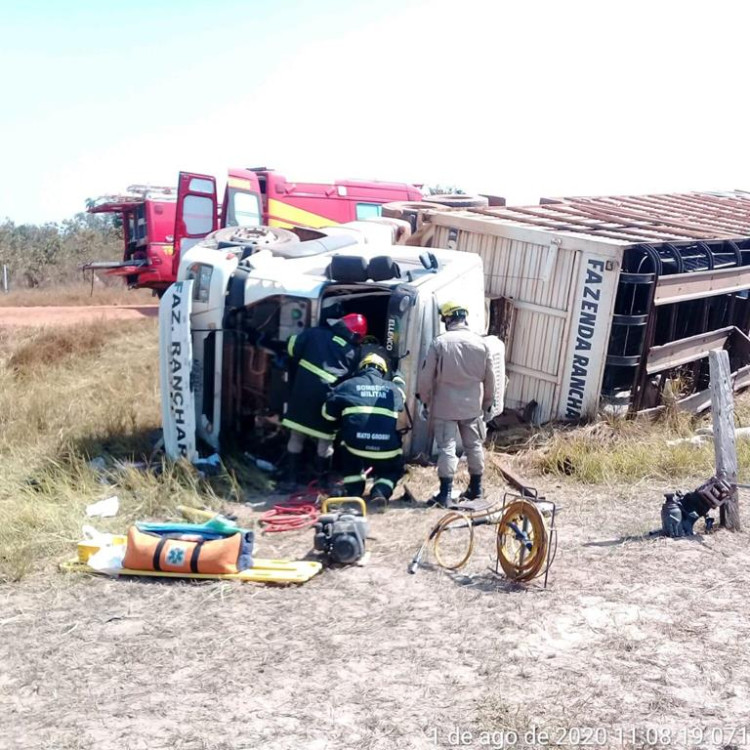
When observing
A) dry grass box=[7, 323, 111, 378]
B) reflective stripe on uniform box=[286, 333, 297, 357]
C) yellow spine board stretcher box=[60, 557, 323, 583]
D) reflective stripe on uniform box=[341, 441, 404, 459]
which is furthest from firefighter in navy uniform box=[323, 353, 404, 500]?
dry grass box=[7, 323, 111, 378]

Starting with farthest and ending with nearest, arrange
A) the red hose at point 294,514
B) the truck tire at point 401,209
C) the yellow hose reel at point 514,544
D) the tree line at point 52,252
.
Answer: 1. the tree line at point 52,252
2. the truck tire at point 401,209
3. the red hose at point 294,514
4. the yellow hose reel at point 514,544

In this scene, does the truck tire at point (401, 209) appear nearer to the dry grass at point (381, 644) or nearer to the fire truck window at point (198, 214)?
the dry grass at point (381, 644)

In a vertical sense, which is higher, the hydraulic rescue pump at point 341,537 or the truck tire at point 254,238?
the truck tire at point 254,238

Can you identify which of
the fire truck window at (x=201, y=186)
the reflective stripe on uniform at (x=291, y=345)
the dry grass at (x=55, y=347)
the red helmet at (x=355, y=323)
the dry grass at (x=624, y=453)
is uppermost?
the fire truck window at (x=201, y=186)

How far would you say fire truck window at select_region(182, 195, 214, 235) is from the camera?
15.2 metres

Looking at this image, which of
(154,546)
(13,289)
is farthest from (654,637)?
(13,289)

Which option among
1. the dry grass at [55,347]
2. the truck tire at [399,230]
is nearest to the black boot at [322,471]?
the truck tire at [399,230]

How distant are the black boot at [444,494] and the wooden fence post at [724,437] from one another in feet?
6.16

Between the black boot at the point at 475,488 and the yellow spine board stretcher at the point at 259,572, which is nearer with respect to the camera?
the yellow spine board stretcher at the point at 259,572

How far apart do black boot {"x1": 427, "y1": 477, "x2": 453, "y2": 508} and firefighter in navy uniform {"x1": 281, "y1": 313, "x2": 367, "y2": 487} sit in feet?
3.03

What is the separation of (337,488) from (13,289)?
22483 millimetres

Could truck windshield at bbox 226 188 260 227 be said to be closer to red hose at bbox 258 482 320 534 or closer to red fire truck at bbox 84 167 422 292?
red fire truck at bbox 84 167 422 292

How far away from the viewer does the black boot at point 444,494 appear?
22.7 ft

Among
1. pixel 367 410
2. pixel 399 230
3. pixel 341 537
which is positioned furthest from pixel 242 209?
pixel 341 537
